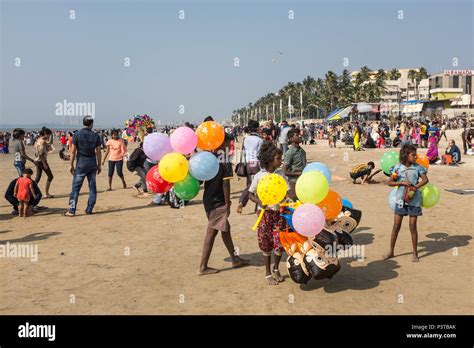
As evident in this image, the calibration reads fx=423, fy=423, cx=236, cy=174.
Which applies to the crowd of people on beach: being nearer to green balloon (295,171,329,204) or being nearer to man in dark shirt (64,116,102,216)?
man in dark shirt (64,116,102,216)

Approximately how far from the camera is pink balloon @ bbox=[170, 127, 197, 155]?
5605 mm

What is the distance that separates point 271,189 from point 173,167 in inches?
50.8

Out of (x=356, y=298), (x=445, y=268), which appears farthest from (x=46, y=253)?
(x=445, y=268)

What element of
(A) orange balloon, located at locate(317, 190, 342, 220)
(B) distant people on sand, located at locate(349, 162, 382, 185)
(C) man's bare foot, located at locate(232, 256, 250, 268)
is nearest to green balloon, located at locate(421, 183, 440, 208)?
(A) orange balloon, located at locate(317, 190, 342, 220)

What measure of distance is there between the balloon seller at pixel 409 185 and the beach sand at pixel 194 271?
2.11ft

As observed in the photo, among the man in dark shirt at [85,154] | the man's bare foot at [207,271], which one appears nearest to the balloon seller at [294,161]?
the man's bare foot at [207,271]

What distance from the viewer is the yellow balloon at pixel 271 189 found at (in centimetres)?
512

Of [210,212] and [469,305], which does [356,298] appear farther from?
[210,212]

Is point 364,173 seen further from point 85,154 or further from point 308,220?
point 308,220

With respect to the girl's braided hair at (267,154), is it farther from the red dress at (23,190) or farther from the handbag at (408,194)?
the red dress at (23,190)

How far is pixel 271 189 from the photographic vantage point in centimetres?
512

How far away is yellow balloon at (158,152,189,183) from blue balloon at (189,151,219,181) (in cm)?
10
